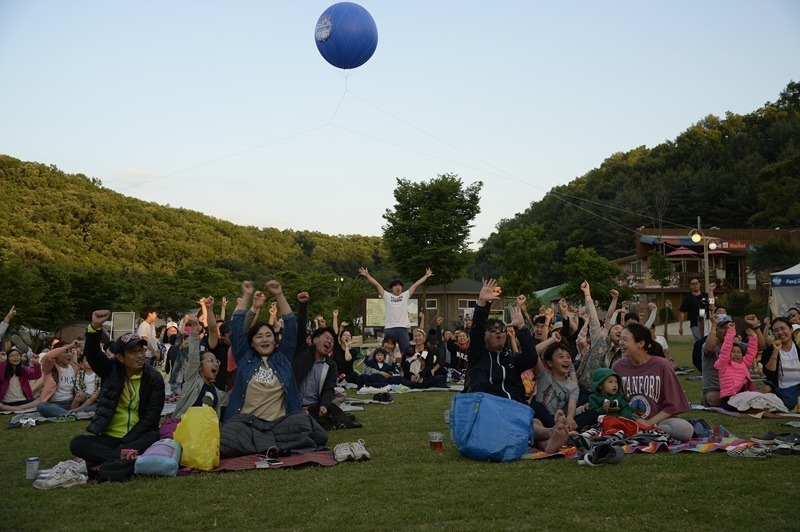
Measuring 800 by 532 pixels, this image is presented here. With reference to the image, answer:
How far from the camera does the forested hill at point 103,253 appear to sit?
4262 centimetres

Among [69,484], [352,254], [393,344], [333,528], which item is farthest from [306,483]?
[352,254]

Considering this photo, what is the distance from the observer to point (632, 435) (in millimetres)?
7102

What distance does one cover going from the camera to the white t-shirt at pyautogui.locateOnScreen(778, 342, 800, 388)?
10.3 m

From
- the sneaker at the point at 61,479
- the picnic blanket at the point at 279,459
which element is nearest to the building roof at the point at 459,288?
the picnic blanket at the point at 279,459

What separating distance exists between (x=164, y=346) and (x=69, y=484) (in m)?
15.1

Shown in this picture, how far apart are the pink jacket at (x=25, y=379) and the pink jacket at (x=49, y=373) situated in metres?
0.80

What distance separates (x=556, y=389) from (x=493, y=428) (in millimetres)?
1239

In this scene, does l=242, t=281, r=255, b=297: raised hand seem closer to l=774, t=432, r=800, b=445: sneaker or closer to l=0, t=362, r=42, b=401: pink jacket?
l=774, t=432, r=800, b=445: sneaker

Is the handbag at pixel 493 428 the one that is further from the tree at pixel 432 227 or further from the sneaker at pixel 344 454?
the tree at pixel 432 227

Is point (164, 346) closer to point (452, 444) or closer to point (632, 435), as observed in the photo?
point (452, 444)

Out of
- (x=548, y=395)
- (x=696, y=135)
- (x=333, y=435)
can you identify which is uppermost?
(x=696, y=135)

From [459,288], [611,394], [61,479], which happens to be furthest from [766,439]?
[459,288]

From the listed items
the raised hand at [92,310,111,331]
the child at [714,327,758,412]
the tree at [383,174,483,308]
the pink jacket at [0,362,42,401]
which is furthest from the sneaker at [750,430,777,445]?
the tree at [383,174,483,308]

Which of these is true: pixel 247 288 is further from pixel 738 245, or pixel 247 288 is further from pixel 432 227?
pixel 738 245
